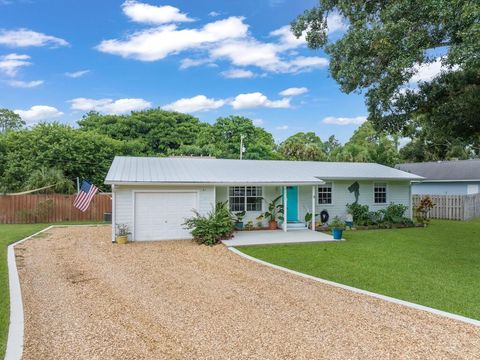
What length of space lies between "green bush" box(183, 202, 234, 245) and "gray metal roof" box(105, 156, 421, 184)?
4.70 ft

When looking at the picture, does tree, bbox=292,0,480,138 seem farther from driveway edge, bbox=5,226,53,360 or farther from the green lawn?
driveway edge, bbox=5,226,53,360

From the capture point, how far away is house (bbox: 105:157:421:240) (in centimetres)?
1337

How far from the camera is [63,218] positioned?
20.2 metres

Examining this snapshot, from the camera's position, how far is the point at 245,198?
52.7 feet

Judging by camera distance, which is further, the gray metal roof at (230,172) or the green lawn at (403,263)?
the gray metal roof at (230,172)

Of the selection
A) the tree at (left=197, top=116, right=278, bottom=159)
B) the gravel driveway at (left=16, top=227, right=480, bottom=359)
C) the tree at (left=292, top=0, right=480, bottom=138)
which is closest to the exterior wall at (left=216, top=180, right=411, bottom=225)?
the tree at (left=292, top=0, right=480, bottom=138)

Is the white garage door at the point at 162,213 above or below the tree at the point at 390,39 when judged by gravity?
below

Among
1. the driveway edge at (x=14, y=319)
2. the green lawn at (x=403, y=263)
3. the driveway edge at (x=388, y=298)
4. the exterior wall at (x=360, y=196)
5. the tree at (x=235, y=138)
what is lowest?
the green lawn at (x=403, y=263)

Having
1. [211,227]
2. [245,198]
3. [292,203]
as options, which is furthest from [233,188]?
[211,227]

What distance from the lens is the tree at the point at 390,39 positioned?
7.01 meters

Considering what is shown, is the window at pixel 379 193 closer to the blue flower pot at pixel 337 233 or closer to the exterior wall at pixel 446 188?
the blue flower pot at pixel 337 233

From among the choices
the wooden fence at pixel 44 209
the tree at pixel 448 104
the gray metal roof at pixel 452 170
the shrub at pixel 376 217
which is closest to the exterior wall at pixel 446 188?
the gray metal roof at pixel 452 170

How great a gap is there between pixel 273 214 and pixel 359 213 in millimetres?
4410

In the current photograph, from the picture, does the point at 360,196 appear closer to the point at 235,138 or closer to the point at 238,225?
the point at 238,225
